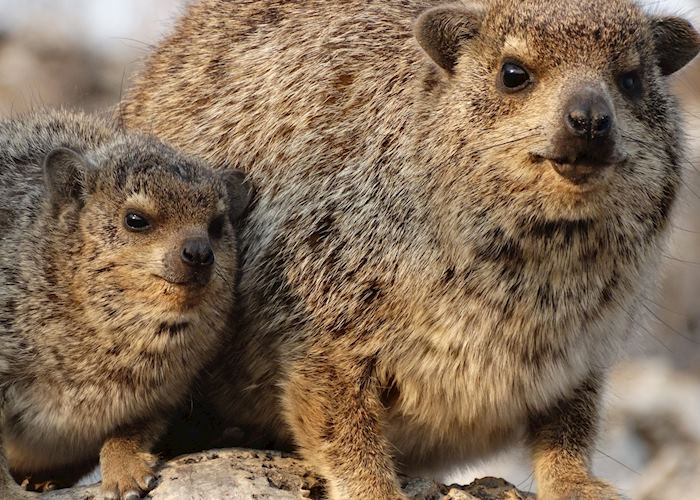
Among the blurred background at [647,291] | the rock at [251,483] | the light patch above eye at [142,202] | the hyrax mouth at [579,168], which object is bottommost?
the blurred background at [647,291]

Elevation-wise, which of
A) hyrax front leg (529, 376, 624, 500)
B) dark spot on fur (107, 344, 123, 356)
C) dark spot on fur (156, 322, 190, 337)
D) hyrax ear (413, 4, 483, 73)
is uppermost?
hyrax ear (413, 4, 483, 73)

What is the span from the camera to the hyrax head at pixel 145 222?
771cm

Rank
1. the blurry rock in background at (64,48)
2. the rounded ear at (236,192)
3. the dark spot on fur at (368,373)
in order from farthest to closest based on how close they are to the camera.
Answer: the blurry rock in background at (64,48) < the rounded ear at (236,192) < the dark spot on fur at (368,373)

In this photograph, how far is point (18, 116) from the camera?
31.8 feet

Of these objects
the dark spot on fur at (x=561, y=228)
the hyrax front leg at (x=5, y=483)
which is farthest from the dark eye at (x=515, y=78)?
the hyrax front leg at (x=5, y=483)

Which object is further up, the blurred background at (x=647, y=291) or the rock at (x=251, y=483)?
the rock at (x=251, y=483)

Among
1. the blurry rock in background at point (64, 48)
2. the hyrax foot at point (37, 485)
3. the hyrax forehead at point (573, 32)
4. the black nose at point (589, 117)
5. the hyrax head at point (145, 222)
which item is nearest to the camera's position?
the black nose at point (589, 117)

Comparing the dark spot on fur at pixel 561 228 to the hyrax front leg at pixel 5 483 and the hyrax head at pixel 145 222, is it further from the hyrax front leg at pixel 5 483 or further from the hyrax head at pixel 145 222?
the hyrax front leg at pixel 5 483

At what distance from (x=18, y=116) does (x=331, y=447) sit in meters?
3.50

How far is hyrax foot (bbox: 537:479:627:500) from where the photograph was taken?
27.0 ft

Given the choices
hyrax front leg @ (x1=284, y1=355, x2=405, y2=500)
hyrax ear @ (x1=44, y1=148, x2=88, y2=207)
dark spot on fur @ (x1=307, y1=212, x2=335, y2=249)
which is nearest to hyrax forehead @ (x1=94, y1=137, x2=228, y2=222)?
hyrax ear @ (x1=44, y1=148, x2=88, y2=207)

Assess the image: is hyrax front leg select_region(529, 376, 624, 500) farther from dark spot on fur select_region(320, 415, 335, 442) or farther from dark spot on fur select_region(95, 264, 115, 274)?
dark spot on fur select_region(95, 264, 115, 274)

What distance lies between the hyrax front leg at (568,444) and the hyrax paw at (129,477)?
96.8 inches

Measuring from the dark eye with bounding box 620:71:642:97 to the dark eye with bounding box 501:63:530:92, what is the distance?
0.55 m
